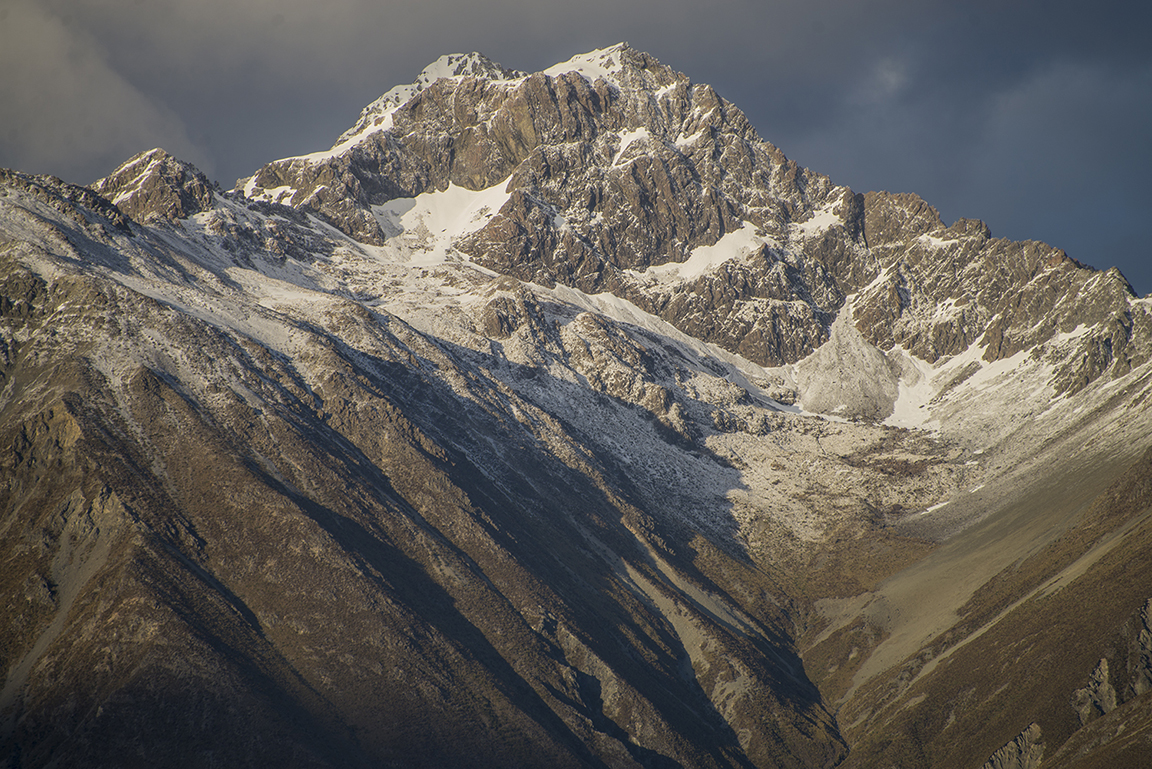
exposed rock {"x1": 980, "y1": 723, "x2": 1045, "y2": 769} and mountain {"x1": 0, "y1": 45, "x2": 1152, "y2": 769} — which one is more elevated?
mountain {"x1": 0, "y1": 45, "x2": 1152, "y2": 769}

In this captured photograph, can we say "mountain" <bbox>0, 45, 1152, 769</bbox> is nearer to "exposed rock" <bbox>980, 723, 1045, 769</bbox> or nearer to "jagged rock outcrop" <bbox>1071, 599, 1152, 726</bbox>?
"jagged rock outcrop" <bbox>1071, 599, 1152, 726</bbox>

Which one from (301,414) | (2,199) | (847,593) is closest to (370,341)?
(301,414)

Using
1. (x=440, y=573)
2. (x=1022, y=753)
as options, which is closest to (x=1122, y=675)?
(x=1022, y=753)

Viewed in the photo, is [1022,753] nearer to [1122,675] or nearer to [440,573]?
[1122,675]

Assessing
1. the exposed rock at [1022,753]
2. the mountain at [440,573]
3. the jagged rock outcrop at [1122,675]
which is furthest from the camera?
the mountain at [440,573]

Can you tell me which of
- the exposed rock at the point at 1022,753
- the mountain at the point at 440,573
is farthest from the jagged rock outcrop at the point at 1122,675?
the exposed rock at the point at 1022,753

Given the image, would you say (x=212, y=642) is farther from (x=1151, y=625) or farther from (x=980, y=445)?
(x=980, y=445)

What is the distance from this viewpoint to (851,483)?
630ft

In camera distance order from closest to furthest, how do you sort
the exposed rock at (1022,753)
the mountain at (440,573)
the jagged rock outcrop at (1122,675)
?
the jagged rock outcrop at (1122,675) < the exposed rock at (1022,753) < the mountain at (440,573)

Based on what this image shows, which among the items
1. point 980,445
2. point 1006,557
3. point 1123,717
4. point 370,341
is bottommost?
point 1123,717

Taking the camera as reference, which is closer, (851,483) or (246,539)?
A: (246,539)

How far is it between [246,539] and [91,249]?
8238 centimetres

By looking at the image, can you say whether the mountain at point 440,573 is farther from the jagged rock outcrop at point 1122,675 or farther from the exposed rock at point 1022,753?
the exposed rock at point 1022,753

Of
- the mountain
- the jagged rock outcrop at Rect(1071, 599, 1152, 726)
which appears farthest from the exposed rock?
the jagged rock outcrop at Rect(1071, 599, 1152, 726)
